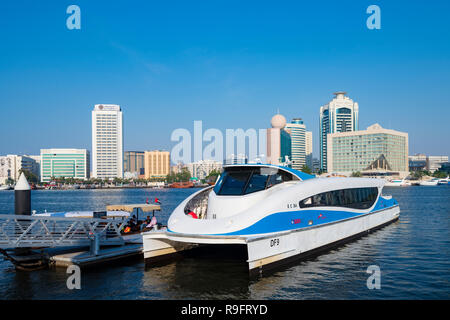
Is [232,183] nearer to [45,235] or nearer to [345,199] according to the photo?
[345,199]

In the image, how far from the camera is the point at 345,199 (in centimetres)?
2177

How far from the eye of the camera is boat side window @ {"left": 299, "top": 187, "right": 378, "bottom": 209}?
727 inches

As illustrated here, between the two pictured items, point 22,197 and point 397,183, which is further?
point 397,183

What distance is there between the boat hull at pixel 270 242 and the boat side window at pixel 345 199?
0.94 metres

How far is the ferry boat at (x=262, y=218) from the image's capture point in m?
14.8

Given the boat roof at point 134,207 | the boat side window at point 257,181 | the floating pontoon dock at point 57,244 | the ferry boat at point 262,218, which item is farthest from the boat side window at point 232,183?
the boat roof at point 134,207

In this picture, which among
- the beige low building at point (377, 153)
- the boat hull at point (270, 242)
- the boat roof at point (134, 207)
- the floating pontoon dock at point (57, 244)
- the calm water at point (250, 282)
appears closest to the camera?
the calm water at point (250, 282)

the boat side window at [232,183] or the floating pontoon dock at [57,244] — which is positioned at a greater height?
the boat side window at [232,183]

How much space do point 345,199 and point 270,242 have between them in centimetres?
841

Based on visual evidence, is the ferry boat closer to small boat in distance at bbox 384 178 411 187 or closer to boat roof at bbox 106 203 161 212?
boat roof at bbox 106 203 161 212

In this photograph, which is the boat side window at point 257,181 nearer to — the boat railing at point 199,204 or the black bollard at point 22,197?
the boat railing at point 199,204

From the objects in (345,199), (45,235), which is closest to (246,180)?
(345,199)

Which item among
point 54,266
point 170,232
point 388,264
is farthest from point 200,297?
point 388,264

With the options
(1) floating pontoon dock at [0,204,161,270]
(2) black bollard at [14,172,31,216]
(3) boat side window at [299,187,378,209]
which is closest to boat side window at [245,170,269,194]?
(3) boat side window at [299,187,378,209]
